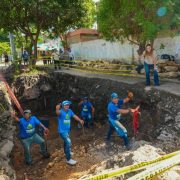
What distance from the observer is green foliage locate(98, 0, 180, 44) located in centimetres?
1295

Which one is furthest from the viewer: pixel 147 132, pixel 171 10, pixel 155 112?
pixel 171 10

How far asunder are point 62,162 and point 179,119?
12.9 feet

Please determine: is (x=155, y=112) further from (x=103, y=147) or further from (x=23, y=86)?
(x=23, y=86)

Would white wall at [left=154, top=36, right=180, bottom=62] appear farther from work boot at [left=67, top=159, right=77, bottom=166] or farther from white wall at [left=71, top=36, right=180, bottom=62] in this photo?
work boot at [left=67, top=159, right=77, bottom=166]

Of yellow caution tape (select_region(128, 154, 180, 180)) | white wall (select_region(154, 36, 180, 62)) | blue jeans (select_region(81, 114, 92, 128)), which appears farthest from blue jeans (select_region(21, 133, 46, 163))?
white wall (select_region(154, 36, 180, 62))

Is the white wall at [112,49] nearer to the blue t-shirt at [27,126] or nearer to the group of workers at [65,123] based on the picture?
the group of workers at [65,123]

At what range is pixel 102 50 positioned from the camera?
78.9 feet

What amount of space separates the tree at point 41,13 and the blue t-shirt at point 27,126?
10.5 m

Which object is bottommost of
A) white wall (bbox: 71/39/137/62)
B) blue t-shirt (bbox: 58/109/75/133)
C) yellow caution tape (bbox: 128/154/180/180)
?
blue t-shirt (bbox: 58/109/75/133)

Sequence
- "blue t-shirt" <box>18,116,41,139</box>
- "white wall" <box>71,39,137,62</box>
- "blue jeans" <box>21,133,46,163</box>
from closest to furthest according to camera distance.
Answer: "blue t-shirt" <box>18,116,41,139</box>
"blue jeans" <box>21,133,46,163</box>
"white wall" <box>71,39,137,62</box>

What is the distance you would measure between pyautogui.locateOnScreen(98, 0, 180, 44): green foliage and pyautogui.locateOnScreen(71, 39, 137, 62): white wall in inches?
153

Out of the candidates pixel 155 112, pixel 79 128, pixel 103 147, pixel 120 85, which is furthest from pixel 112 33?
pixel 103 147

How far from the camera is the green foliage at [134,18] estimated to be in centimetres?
1295

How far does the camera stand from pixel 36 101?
1800 cm
